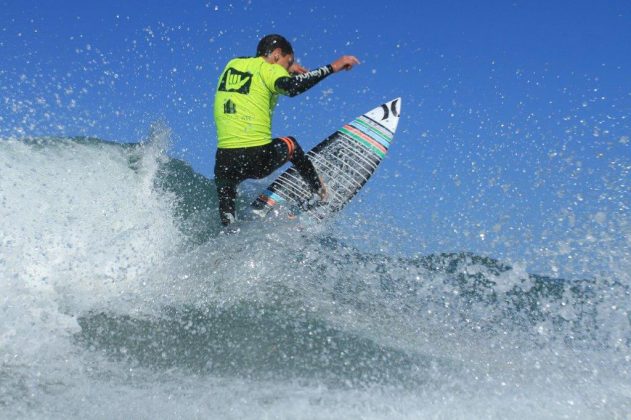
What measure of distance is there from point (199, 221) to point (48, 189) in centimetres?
170

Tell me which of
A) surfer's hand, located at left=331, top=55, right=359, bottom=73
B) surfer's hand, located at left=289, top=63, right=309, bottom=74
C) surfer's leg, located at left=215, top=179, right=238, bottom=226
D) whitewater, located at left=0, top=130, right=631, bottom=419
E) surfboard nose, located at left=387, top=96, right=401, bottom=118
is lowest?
whitewater, located at left=0, top=130, right=631, bottom=419

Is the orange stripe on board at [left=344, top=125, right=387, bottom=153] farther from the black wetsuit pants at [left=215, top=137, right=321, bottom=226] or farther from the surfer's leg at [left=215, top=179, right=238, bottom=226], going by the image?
the surfer's leg at [left=215, top=179, right=238, bottom=226]

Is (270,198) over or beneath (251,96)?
beneath

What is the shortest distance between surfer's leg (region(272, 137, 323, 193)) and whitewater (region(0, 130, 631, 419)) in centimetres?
52

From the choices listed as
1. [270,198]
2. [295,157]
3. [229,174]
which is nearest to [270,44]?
[295,157]

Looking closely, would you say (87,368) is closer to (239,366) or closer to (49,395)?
(49,395)

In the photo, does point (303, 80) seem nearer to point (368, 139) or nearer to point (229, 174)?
point (229, 174)

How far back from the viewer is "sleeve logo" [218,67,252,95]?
17.6ft

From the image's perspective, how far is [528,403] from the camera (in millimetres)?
2613

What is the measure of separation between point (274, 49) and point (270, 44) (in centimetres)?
6

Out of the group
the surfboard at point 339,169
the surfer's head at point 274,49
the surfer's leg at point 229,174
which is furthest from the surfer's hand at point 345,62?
the surfboard at point 339,169

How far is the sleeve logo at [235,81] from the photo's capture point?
5379 millimetres

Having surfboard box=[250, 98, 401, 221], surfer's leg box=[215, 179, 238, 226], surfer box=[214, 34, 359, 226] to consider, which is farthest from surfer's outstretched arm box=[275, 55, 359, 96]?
surfboard box=[250, 98, 401, 221]

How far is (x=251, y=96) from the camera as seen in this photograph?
Result: 211 inches
